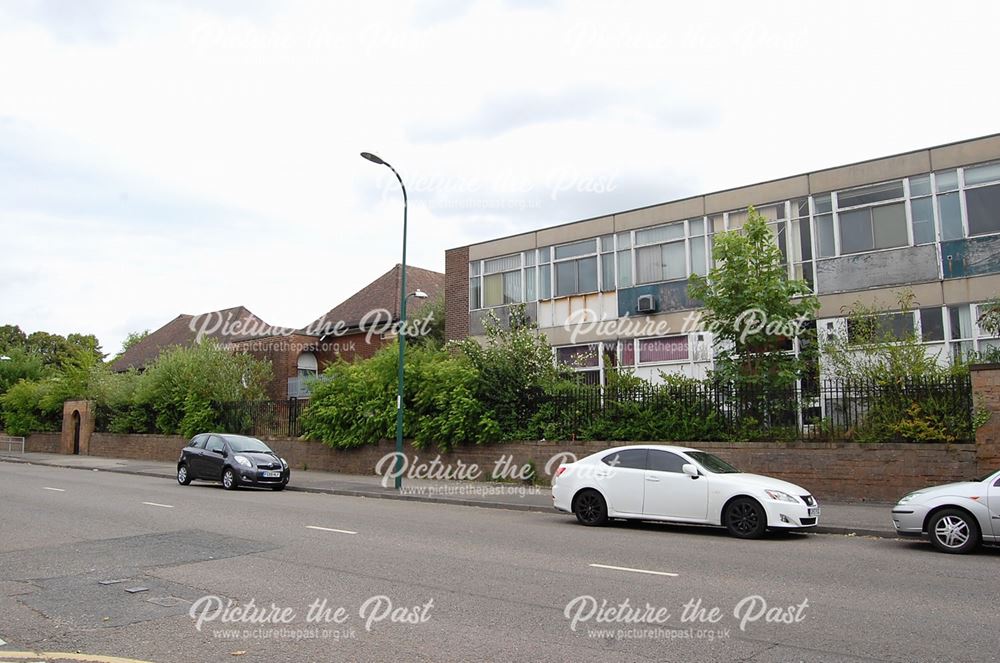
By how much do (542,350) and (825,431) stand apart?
27.5 feet

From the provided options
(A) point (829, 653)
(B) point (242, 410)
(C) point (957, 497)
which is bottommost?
(A) point (829, 653)

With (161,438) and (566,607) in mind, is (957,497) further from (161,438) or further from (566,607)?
(161,438)

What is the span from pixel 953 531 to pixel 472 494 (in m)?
10.5

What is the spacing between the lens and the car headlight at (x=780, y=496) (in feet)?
39.7

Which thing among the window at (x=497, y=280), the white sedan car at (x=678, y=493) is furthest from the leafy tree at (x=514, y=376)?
the white sedan car at (x=678, y=493)

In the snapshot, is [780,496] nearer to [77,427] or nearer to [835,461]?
[835,461]

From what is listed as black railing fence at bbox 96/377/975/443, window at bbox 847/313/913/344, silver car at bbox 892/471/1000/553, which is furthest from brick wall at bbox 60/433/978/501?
silver car at bbox 892/471/1000/553

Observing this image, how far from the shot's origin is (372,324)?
38781 millimetres

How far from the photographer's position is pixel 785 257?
74.4 feet

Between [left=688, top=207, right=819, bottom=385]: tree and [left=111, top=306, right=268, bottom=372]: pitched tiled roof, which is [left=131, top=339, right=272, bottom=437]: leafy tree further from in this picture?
[left=688, top=207, right=819, bottom=385]: tree

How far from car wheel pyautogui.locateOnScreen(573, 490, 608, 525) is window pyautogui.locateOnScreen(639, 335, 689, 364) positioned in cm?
1123

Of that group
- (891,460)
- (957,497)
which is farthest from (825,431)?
(957,497)

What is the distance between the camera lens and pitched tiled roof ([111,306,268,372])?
48938 mm

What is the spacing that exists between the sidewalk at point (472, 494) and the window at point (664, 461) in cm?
246
